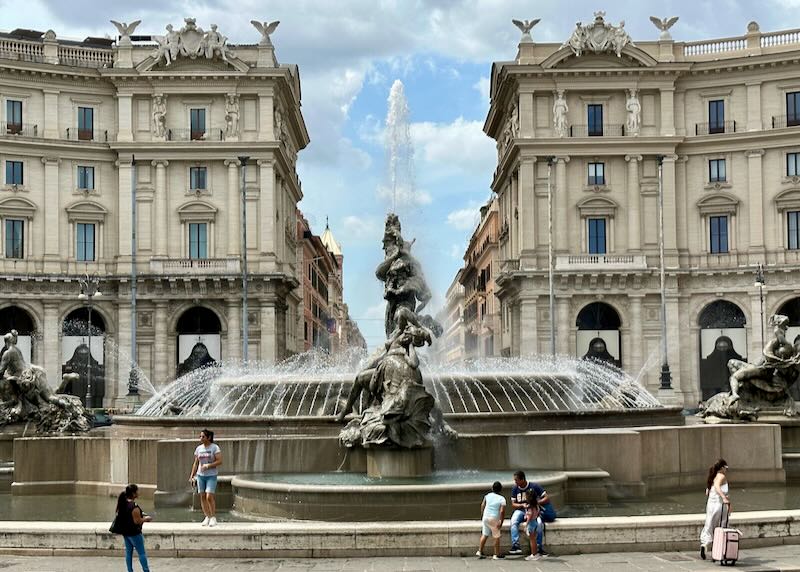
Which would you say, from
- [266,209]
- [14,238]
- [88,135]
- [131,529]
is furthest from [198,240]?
[131,529]

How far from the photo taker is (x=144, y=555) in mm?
11945

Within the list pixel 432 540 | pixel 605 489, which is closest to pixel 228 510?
pixel 432 540

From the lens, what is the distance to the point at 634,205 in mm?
66188

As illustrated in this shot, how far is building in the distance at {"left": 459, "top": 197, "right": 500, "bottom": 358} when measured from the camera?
90.9 metres

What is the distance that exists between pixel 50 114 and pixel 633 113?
118ft

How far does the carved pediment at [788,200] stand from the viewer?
64625 millimetres

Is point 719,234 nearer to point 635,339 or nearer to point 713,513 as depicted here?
point 635,339

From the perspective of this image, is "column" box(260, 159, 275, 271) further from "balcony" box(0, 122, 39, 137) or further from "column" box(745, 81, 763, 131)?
"column" box(745, 81, 763, 131)

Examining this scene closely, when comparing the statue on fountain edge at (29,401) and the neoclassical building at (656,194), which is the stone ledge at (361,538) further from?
the neoclassical building at (656,194)

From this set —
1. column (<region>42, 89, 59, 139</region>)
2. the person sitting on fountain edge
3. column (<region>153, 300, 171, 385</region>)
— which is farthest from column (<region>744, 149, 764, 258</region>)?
the person sitting on fountain edge

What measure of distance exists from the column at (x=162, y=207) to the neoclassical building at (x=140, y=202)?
0.09m

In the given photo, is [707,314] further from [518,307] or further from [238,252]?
[238,252]

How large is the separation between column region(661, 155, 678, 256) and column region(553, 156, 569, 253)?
597 centimetres

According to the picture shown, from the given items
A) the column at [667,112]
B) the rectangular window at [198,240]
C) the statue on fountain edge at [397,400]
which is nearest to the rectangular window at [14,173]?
the rectangular window at [198,240]
